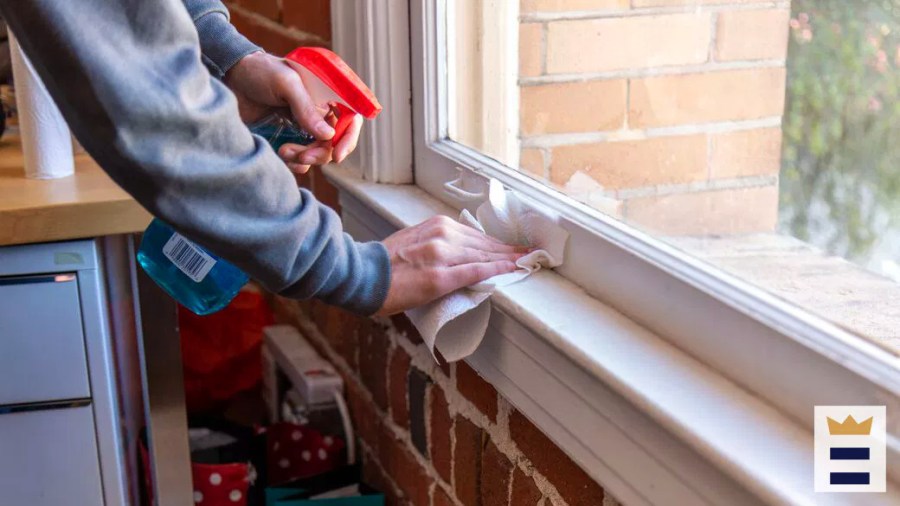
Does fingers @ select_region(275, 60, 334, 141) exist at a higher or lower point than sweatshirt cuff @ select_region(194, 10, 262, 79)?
lower

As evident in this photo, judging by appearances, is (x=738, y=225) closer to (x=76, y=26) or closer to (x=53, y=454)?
(x=76, y=26)

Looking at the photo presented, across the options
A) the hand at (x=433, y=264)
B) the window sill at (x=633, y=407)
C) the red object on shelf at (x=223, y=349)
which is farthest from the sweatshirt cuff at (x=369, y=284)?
the red object on shelf at (x=223, y=349)

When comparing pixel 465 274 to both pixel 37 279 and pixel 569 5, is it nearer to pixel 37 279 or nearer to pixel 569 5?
pixel 569 5

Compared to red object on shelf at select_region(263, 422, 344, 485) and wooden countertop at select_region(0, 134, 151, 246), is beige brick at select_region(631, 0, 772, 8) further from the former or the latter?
red object on shelf at select_region(263, 422, 344, 485)

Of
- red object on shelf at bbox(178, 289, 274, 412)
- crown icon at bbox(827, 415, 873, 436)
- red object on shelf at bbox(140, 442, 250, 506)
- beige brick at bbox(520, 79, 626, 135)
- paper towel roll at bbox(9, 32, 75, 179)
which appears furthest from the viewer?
red object on shelf at bbox(178, 289, 274, 412)

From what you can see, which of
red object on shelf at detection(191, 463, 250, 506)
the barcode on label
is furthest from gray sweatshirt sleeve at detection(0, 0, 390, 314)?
red object on shelf at detection(191, 463, 250, 506)

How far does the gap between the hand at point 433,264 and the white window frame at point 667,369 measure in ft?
0.13

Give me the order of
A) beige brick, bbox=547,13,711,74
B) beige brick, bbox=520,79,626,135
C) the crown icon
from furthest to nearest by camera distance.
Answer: beige brick, bbox=520,79,626,135 < beige brick, bbox=547,13,711,74 < the crown icon

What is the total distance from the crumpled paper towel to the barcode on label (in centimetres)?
24

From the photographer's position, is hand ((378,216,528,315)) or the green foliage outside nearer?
the green foliage outside

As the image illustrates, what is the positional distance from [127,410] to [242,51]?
59 centimetres

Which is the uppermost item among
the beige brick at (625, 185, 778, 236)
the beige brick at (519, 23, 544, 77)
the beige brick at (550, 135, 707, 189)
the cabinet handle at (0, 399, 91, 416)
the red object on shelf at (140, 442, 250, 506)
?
the beige brick at (519, 23, 544, 77)

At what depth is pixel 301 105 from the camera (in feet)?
3.28

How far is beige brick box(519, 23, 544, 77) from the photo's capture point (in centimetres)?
111
